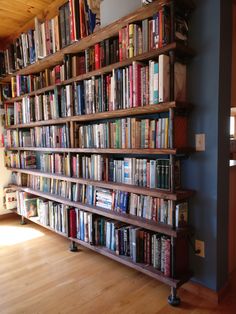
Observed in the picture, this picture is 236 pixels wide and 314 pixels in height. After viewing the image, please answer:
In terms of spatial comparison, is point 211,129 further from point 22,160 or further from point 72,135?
point 22,160

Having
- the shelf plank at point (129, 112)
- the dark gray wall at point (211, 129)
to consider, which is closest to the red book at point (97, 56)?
the shelf plank at point (129, 112)

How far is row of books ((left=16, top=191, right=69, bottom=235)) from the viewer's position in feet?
8.27

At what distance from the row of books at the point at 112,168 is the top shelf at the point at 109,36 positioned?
0.71 meters

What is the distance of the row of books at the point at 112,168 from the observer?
169 cm

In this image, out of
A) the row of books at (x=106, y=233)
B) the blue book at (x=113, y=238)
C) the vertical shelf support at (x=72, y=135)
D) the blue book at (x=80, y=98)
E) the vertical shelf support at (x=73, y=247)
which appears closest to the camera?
the row of books at (x=106, y=233)

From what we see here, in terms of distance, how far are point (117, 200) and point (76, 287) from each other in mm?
706

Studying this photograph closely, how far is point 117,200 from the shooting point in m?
2.02

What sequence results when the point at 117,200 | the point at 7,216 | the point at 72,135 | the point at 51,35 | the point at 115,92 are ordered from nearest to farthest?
the point at 115,92 < the point at 117,200 < the point at 72,135 < the point at 51,35 < the point at 7,216

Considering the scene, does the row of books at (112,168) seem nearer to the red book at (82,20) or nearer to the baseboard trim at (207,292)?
the baseboard trim at (207,292)

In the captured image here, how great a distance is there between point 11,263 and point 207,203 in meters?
1.78

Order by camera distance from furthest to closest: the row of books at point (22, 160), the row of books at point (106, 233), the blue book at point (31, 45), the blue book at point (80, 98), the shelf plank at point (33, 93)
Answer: the row of books at point (22, 160) → the blue book at point (31, 45) → the shelf plank at point (33, 93) → the blue book at point (80, 98) → the row of books at point (106, 233)

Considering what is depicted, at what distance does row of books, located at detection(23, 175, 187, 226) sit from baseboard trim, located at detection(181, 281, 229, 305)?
46cm

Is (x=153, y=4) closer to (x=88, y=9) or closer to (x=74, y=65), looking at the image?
(x=88, y=9)

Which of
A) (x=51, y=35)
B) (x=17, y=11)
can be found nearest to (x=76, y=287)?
(x=51, y=35)
